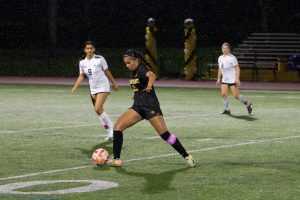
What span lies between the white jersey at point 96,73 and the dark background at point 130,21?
151ft

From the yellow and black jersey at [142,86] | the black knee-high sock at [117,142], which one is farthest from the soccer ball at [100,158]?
the yellow and black jersey at [142,86]

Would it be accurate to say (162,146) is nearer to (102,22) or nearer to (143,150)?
(143,150)

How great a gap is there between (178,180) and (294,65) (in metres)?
29.1

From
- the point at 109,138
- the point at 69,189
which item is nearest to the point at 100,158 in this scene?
the point at 69,189

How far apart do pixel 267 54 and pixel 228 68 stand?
70.9 feet

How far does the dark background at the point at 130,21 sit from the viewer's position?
2552 inches

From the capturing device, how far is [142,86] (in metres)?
13.9

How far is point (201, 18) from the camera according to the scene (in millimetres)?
67188

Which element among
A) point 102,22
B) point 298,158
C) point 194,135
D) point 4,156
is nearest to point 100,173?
point 4,156

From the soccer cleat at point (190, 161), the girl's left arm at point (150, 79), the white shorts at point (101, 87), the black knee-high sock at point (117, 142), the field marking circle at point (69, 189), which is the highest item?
the girl's left arm at point (150, 79)

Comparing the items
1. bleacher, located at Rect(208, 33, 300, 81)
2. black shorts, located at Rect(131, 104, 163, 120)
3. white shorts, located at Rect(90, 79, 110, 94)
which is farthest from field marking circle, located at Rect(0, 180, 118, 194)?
bleacher, located at Rect(208, 33, 300, 81)

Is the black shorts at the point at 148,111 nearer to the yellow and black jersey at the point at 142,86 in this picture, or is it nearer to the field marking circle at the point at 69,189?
the yellow and black jersey at the point at 142,86

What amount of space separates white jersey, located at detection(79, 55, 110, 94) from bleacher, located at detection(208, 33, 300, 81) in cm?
2385

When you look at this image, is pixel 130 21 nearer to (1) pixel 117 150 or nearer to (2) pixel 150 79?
(1) pixel 117 150
